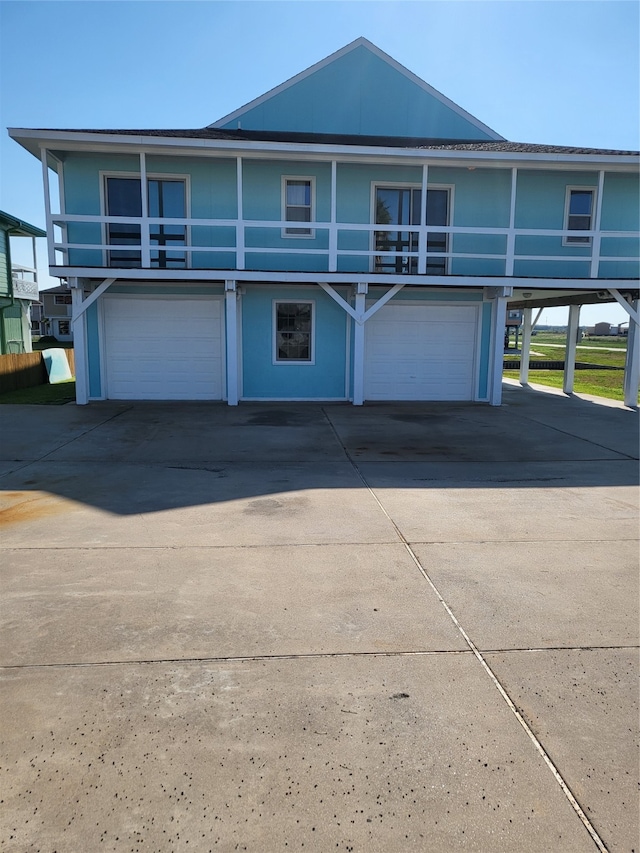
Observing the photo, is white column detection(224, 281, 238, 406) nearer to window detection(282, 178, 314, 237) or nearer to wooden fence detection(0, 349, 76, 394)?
window detection(282, 178, 314, 237)

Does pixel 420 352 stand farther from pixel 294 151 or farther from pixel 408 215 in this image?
pixel 294 151

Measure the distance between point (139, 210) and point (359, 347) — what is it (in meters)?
6.24

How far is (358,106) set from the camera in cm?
1565

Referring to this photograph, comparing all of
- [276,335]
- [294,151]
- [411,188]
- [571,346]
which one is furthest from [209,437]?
[571,346]

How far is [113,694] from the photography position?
118 inches

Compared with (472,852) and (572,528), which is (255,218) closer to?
(572,528)

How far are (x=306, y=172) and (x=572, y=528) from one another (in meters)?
11.4

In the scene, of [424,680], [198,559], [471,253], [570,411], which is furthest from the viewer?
[471,253]

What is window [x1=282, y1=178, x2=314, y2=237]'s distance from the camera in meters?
14.4

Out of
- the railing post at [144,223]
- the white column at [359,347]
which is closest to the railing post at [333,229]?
the white column at [359,347]

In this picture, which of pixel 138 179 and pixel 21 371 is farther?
pixel 21 371

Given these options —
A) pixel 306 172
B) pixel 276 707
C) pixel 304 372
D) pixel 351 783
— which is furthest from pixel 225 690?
pixel 306 172

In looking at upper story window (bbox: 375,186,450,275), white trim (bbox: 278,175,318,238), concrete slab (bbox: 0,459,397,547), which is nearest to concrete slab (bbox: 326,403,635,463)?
concrete slab (bbox: 0,459,397,547)

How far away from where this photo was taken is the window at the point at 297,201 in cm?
1436
